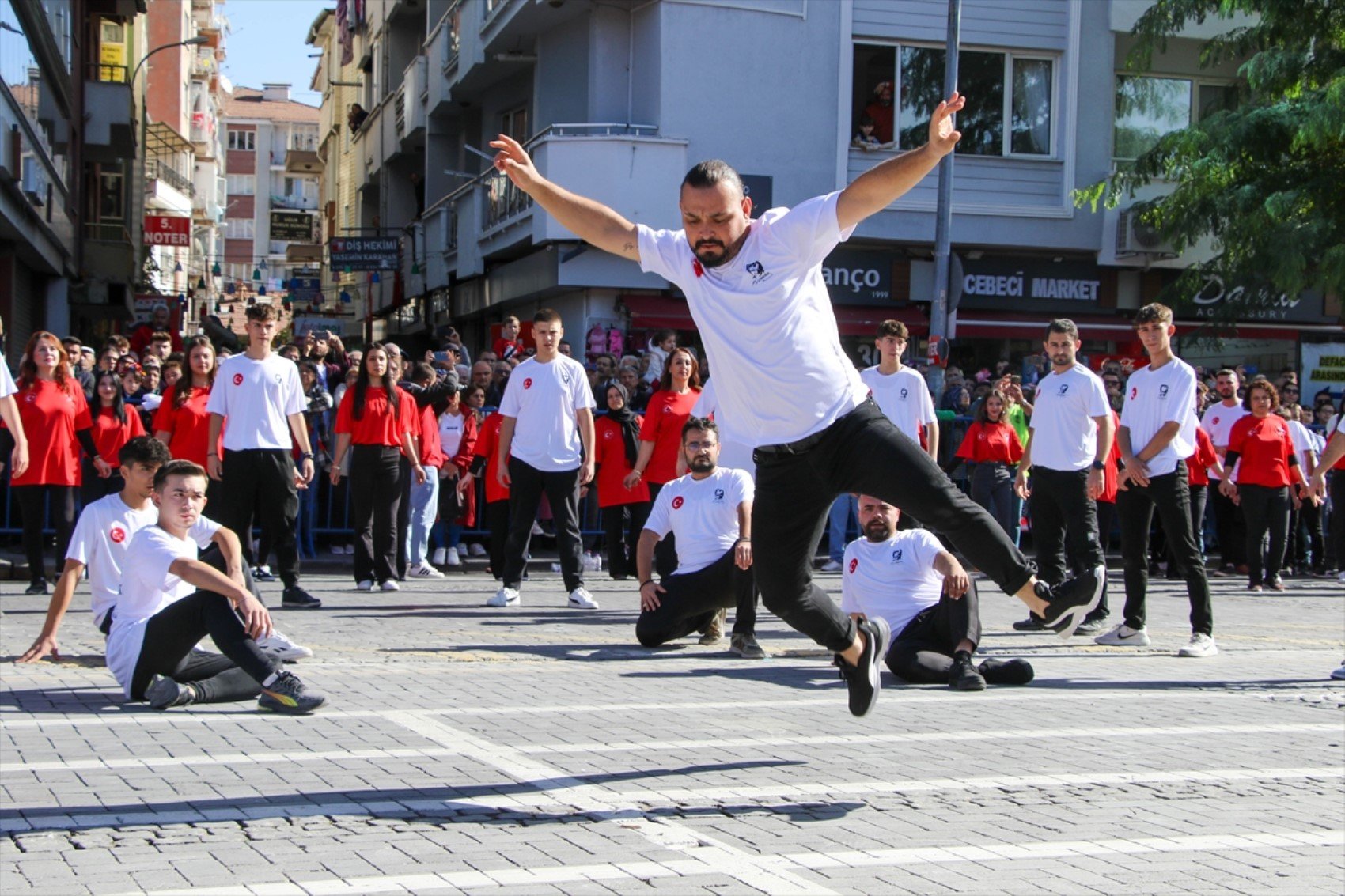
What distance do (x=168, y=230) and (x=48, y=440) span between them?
4160cm

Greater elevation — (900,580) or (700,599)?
(900,580)

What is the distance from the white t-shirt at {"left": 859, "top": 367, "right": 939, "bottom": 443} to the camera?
11.4m

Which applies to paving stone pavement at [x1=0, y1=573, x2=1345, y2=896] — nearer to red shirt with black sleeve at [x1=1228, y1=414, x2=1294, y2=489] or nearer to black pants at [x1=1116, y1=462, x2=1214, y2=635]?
black pants at [x1=1116, y1=462, x2=1214, y2=635]

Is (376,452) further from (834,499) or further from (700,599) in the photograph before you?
(834,499)

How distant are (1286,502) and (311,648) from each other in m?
→ 10.4

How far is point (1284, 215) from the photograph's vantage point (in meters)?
21.9

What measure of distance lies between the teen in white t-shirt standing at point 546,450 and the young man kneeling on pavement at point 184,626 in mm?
4162

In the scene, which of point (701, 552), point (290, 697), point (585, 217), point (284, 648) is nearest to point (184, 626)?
point (290, 697)

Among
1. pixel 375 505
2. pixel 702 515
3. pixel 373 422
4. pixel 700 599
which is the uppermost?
pixel 373 422

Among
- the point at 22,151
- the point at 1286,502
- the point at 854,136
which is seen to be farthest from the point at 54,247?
the point at 1286,502

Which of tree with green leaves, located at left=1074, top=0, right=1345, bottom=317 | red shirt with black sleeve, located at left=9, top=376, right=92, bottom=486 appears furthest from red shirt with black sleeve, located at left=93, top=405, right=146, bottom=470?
tree with green leaves, located at left=1074, top=0, right=1345, bottom=317

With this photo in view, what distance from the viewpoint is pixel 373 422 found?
12828 millimetres

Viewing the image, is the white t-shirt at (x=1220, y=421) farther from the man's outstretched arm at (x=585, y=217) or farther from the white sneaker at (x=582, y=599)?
the man's outstretched arm at (x=585, y=217)

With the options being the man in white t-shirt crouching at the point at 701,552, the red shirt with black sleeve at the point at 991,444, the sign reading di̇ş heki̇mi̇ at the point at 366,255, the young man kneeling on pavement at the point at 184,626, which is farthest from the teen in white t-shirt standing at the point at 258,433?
the sign reading di̇ş heki̇mi̇ at the point at 366,255
